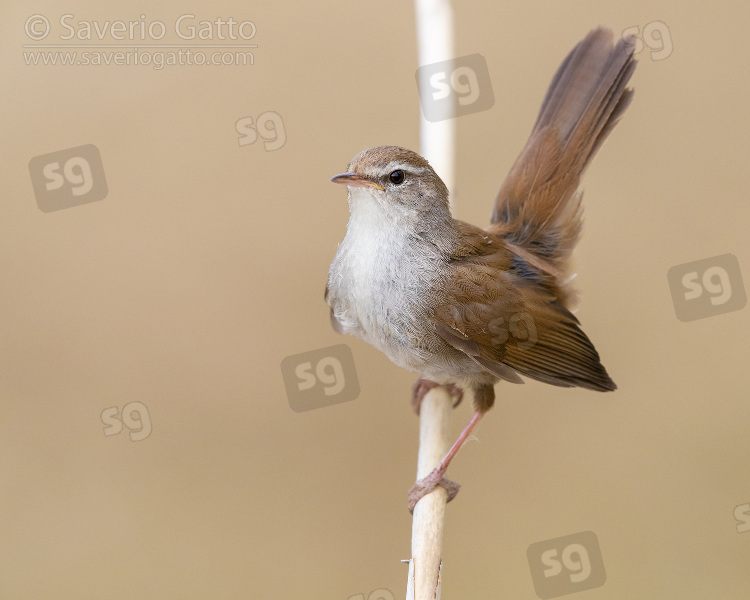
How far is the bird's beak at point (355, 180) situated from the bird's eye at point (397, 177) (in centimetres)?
6

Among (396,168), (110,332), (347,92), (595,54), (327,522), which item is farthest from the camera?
(347,92)

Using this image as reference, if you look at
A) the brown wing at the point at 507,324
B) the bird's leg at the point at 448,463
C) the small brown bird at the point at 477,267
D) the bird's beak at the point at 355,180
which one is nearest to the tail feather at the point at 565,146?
the small brown bird at the point at 477,267

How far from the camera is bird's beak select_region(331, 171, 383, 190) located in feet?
9.97

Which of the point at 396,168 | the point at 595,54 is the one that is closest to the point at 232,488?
the point at 396,168

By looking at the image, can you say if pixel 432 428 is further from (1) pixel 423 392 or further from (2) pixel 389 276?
(2) pixel 389 276

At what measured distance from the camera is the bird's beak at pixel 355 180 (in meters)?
3.04

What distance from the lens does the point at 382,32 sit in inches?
257

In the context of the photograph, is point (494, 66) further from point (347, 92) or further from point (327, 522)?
point (327, 522)

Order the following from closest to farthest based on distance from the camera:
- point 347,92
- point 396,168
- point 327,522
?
point 396,168
point 327,522
point 347,92

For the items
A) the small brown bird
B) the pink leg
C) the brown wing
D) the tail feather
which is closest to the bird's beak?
the small brown bird

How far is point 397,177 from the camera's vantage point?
124 inches

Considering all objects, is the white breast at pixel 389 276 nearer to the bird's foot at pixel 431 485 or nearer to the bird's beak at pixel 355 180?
the bird's beak at pixel 355 180

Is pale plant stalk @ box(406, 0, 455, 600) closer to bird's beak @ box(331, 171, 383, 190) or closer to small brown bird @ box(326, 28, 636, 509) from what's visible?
small brown bird @ box(326, 28, 636, 509)

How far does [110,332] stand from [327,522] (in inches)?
79.5
